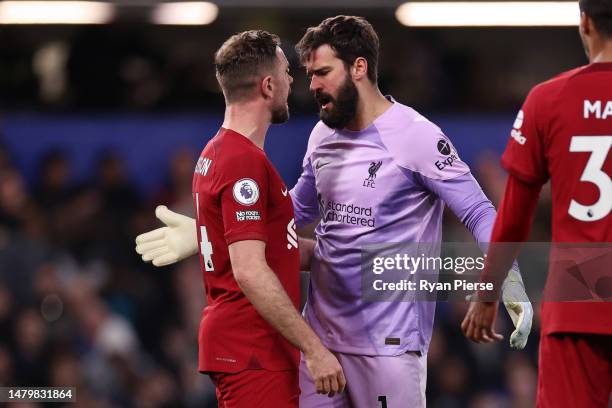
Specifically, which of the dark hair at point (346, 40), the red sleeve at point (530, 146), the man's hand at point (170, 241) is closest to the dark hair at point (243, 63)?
the dark hair at point (346, 40)

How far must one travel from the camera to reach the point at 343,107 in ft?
14.7

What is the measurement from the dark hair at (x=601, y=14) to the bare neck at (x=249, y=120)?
4.26 feet

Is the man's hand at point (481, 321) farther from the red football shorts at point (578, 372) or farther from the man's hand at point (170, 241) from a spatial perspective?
the man's hand at point (170, 241)

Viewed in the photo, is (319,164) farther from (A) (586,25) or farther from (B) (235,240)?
(A) (586,25)

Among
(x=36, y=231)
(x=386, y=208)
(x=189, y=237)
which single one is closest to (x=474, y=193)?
(x=386, y=208)

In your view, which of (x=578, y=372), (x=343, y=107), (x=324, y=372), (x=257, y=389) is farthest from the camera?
(x=343, y=107)

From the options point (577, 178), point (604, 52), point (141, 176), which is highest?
point (141, 176)

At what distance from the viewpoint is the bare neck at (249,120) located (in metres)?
4.16

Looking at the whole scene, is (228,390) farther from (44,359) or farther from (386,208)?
(44,359)

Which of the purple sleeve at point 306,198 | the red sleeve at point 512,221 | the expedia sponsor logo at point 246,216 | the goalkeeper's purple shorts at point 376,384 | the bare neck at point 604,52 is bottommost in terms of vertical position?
the goalkeeper's purple shorts at point 376,384

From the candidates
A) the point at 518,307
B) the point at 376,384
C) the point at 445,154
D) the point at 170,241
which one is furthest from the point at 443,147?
the point at 170,241

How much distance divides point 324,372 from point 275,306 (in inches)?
10.8

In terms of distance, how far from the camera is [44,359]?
7.87 m

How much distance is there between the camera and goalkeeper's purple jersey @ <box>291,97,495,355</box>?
4.35m
